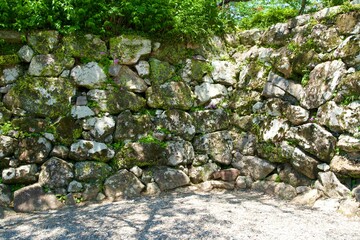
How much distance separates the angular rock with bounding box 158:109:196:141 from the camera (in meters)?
5.41

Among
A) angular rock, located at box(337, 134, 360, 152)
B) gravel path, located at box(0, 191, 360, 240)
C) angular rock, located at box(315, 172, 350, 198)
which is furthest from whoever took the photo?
angular rock, located at box(315, 172, 350, 198)

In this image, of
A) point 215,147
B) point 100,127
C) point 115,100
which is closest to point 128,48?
point 115,100

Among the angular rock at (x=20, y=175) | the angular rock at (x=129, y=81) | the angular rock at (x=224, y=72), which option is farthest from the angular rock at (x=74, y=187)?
the angular rock at (x=224, y=72)

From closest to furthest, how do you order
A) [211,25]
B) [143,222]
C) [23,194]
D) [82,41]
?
[143,222] < [23,194] < [82,41] < [211,25]

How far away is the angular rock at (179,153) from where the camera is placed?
5.27 meters

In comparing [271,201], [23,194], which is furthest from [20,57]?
[271,201]

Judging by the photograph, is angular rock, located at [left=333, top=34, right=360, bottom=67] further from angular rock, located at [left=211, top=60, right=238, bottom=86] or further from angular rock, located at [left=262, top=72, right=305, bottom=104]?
angular rock, located at [left=211, top=60, right=238, bottom=86]

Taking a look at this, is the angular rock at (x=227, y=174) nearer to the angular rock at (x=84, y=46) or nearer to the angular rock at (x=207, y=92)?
the angular rock at (x=207, y=92)

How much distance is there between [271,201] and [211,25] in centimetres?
348

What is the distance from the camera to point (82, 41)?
17.1ft

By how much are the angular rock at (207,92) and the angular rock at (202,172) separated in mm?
1187

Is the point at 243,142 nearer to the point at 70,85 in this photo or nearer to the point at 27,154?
the point at 70,85

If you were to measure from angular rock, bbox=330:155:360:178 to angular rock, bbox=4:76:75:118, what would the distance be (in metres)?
4.15

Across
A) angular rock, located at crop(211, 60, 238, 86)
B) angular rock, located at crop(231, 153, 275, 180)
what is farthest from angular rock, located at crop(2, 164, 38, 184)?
angular rock, located at crop(211, 60, 238, 86)
